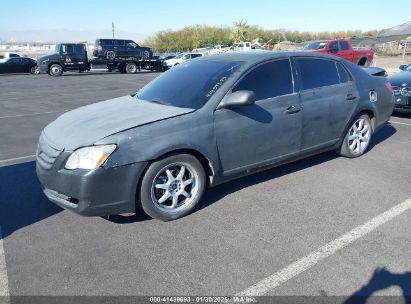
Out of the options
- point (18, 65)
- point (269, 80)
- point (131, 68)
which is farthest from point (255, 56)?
point (18, 65)

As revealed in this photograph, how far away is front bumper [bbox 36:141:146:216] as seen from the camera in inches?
124

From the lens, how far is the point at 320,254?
9.78ft

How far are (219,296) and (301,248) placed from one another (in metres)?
0.93

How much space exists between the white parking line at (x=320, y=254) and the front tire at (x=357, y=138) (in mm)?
1511

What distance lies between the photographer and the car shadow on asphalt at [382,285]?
2473 mm

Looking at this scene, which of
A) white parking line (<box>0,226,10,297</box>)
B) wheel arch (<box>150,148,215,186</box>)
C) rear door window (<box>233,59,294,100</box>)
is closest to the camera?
white parking line (<box>0,226,10,297</box>)

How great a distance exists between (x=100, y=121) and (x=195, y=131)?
3.16 feet

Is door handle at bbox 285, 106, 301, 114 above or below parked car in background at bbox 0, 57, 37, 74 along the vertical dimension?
below

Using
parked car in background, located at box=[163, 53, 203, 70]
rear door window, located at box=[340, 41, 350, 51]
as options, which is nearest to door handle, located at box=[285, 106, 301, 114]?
rear door window, located at box=[340, 41, 350, 51]

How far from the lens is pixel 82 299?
98.7 inches

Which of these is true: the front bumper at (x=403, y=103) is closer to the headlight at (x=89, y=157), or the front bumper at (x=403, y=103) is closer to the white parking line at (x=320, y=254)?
the white parking line at (x=320, y=254)

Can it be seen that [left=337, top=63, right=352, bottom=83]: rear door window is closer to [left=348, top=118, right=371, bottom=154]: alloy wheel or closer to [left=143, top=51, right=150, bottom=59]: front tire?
[left=348, top=118, right=371, bottom=154]: alloy wheel

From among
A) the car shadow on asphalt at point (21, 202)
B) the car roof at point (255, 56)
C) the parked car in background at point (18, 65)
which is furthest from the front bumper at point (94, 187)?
the parked car in background at point (18, 65)

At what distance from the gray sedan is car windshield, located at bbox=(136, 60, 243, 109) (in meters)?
0.02
